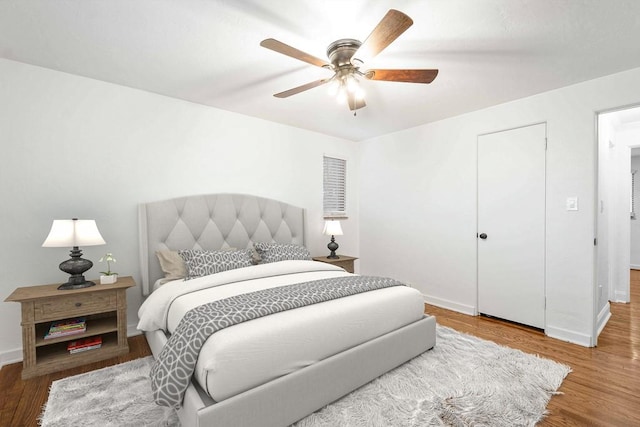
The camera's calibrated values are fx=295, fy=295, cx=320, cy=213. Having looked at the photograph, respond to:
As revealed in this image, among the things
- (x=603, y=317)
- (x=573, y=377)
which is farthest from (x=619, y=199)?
(x=573, y=377)

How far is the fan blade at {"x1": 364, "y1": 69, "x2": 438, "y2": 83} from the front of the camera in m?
1.95

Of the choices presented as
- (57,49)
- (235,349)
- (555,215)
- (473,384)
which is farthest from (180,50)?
(555,215)

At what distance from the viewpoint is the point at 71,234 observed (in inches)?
92.3

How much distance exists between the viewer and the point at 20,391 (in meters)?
2.02

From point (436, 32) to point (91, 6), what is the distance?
213 cm

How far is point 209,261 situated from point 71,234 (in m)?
1.07

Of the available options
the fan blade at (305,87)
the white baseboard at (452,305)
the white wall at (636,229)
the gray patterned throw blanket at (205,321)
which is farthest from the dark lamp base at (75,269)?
the white wall at (636,229)

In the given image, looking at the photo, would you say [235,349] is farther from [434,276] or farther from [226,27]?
[434,276]

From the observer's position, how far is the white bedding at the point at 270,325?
1.47 metres

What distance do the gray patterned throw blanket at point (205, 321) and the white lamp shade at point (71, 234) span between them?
4.22 ft

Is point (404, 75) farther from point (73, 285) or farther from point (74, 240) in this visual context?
point (73, 285)

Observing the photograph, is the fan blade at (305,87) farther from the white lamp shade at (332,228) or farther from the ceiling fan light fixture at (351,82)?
the white lamp shade at (332,228)

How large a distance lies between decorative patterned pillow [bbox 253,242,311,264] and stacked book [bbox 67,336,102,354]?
158 centimetres

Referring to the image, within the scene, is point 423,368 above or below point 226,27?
below
